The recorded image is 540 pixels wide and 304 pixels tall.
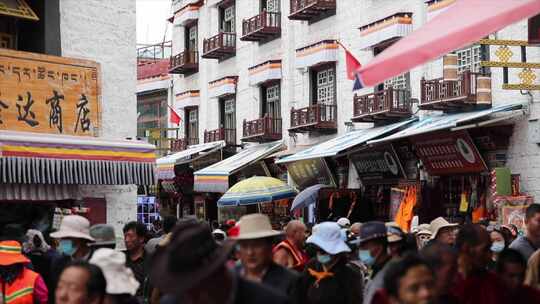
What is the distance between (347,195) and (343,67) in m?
4.05

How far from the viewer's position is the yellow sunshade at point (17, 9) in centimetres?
1465

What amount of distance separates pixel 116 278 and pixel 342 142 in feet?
59.5

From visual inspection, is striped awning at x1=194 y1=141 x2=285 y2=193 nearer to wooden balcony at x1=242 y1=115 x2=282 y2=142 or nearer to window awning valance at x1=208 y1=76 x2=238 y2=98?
wooden balcony at x1=242 y1=115 x2=282 y2=142

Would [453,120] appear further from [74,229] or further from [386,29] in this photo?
[74,229]

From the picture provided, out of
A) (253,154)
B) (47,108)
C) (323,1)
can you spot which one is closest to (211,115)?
(253,154)

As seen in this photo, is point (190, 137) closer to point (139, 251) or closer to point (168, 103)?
point (168, 103)

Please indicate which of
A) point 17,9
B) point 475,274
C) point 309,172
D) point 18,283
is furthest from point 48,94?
point 309,172

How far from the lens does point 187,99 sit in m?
35.8

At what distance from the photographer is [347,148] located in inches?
897

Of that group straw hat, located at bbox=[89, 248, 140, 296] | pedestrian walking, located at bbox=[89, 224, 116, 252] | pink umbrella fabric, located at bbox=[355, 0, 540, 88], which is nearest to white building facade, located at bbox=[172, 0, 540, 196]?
pedestrian walking, located at bbox=[89, 224, 116, 252]

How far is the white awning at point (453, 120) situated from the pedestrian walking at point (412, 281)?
46.8 feet

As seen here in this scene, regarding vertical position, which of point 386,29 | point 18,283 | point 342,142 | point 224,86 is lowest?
point 18,283

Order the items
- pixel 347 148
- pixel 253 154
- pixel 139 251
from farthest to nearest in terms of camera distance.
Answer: pixel 253 154 < pixel 347 148 < pixel 139 251

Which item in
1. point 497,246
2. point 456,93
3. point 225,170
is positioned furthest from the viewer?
point 225,170
